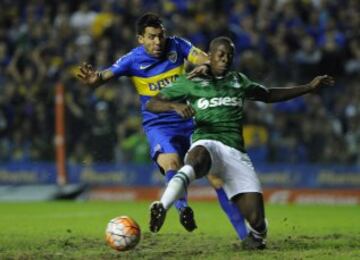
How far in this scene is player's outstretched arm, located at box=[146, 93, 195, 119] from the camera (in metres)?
8.05

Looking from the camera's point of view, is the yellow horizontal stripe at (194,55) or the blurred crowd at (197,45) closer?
the yellow horizontal stripe at (194,55)

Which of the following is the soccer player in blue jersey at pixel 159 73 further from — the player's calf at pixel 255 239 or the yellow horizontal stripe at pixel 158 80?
the player's calf at pixel 255 239

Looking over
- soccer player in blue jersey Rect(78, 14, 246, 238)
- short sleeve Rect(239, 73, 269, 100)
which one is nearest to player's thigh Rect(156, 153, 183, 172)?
soccer player in blue jersey Rect(78, 14, 246, 238)

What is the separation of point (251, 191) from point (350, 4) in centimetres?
1147

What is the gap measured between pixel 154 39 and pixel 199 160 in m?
2.02

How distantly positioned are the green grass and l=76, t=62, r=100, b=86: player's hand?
1.76 meters

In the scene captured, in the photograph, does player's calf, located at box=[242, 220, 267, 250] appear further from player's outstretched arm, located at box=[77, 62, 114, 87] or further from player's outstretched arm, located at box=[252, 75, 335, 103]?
player's outstretched arm, located at box=[77, 62, 114, 87]

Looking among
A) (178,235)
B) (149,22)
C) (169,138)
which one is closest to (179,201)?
(169,138)

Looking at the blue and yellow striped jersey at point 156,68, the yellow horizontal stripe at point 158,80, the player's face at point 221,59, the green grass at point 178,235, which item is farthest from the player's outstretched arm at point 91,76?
the green grass at point 178,235

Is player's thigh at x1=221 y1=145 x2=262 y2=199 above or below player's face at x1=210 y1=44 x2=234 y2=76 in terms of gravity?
below

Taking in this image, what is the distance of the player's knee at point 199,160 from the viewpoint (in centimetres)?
824

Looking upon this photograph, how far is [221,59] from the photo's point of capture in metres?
8.55

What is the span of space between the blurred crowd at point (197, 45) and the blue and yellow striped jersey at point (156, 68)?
279 inches

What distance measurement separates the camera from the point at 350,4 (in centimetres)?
1916
